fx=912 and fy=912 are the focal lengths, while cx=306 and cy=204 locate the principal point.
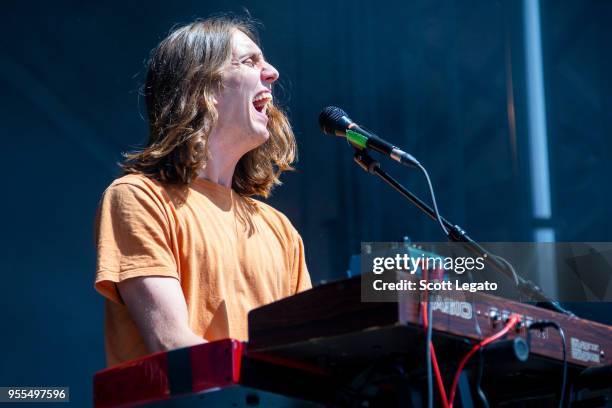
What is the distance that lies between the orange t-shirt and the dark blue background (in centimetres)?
129

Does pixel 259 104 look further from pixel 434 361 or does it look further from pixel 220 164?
pixel 434 361

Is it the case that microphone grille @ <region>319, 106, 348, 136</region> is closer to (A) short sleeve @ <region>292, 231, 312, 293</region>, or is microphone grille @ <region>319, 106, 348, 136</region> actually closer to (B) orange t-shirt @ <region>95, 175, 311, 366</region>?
(B) orange t-shirt @ <region>95, 175, 311, 366</region>

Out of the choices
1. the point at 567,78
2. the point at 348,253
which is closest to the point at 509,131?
the point at 567,78

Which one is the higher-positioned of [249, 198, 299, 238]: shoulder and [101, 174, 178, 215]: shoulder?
[249, 198, 299, 238]: shoulder

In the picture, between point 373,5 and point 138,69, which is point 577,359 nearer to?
point 138,69

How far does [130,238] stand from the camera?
225 cm

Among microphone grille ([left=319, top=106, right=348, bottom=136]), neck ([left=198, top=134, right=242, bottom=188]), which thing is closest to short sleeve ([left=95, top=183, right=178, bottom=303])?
neck ([left=198, top=134, right=242, bottom=188])

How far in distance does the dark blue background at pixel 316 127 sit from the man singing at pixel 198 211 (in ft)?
3.30

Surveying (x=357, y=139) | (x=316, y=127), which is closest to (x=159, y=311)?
(x=357, y=139)

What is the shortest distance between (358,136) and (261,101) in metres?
0.60

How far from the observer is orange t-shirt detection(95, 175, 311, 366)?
2.23 meters

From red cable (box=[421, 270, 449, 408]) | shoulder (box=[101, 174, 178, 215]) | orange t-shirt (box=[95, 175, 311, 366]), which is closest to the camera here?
red cable (box=[421, 270, 449, 408])

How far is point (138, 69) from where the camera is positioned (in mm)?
4031

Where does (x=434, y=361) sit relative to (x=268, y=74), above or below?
below
